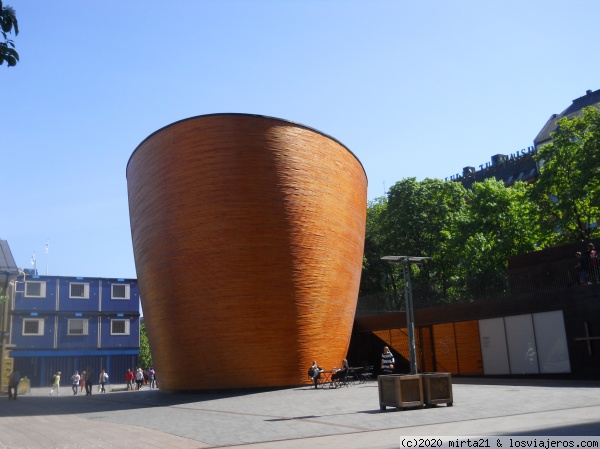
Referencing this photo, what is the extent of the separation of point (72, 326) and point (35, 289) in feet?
11.7

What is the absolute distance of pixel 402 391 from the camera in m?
11.9

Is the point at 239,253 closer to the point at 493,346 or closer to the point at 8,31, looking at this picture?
the point at 493,346

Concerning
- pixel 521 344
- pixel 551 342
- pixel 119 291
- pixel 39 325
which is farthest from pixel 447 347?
pixel 39 325

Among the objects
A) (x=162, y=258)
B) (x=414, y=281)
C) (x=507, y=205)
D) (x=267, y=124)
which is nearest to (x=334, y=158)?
(x=267, y=124)

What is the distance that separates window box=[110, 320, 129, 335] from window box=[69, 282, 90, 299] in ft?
8.96

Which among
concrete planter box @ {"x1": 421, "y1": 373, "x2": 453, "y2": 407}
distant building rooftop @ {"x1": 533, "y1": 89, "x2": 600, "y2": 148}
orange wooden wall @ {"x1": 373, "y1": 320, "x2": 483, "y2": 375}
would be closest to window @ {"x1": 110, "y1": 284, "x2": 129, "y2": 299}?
orange wooden wall @ {"x1": 373, "y1": 320, "x2": 483, "y2": 375}

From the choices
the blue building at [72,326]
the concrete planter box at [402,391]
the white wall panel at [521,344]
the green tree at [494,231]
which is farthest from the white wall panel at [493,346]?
the blue building at [72,326]

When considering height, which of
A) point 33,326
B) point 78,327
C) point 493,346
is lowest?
point 493,346

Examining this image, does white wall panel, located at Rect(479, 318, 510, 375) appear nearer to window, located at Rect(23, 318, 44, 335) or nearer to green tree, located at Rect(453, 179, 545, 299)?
green tree, located at Rect(453, 179, 545, 299)

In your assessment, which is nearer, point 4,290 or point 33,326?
point 4,290

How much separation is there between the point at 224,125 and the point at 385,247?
979 inches

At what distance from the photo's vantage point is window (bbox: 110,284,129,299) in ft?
142

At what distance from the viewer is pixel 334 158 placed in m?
23.5

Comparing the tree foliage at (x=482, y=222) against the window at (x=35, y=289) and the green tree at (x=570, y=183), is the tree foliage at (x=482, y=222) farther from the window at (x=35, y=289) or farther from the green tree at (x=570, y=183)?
the window at (x=35, y=289)
